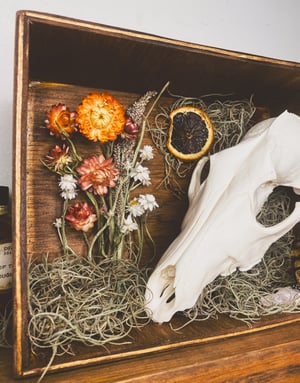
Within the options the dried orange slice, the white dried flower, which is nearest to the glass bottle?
the white dried flower

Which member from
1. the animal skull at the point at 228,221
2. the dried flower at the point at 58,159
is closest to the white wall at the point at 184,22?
the dried flower at the point at 58,159

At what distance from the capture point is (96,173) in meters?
0.74

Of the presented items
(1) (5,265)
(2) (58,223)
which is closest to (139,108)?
(2) (58,223)

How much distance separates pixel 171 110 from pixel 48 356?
569mm

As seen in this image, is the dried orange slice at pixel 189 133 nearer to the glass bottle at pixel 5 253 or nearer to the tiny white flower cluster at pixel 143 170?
the tiny white flower cluster at pixel 143 170

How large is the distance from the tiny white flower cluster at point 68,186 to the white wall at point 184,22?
0.41 feet

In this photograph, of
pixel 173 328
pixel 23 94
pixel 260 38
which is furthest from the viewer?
pixel 260 38

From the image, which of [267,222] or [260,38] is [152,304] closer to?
[267,222]

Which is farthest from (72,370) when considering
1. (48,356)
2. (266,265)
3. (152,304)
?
(266,265)

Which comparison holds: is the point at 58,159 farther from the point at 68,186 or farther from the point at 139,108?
the point at 139,108

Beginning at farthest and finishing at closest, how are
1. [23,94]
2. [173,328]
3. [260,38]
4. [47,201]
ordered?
1. [260,38]
2. [47,201]
3. [173,328]
4. [23,94]

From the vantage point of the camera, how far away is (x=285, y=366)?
0.61 metres

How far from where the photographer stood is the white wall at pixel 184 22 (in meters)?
0.81

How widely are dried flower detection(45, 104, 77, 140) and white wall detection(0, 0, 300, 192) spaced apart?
4.7 inches
